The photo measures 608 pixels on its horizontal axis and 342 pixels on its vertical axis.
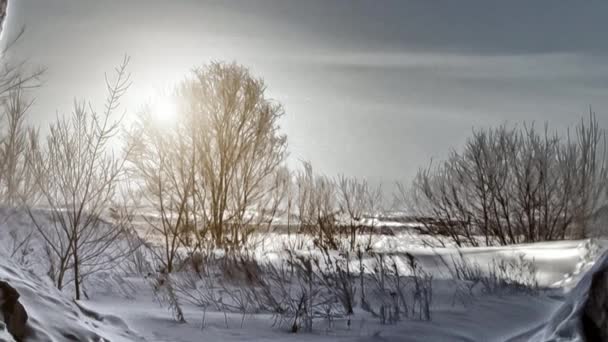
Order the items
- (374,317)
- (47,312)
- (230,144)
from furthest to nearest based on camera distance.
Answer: (230,144) < (374,317) < (47,312)

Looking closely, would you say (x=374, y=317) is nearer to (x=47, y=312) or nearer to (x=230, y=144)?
(x=47, y=312)

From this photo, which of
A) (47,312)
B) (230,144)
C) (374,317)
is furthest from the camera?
(230,144)

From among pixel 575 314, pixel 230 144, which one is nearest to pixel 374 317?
pixel 575 314

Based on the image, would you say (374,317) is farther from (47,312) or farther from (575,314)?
(47,312)

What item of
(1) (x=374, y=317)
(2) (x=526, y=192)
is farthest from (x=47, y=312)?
(2) (x=526, y=192)

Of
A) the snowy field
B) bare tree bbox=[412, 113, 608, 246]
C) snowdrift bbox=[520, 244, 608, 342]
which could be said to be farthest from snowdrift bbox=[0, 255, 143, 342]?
bare tree bbox=[412, 113, 608, 246]

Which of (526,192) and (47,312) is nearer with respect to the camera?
(47,312)

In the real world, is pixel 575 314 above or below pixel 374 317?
above

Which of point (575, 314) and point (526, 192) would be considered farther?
point (526, 192)

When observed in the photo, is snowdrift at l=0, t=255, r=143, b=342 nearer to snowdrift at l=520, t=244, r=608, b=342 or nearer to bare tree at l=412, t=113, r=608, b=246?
snowdrift at l=520, t=244, r=608, b=342

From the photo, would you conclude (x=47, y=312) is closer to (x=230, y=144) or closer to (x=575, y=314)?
(x=575, y=314)

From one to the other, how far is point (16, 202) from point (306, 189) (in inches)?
309

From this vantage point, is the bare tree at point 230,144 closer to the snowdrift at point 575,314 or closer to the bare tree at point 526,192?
the bare tree at point 526,192

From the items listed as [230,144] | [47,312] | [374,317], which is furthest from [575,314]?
[230,144]
